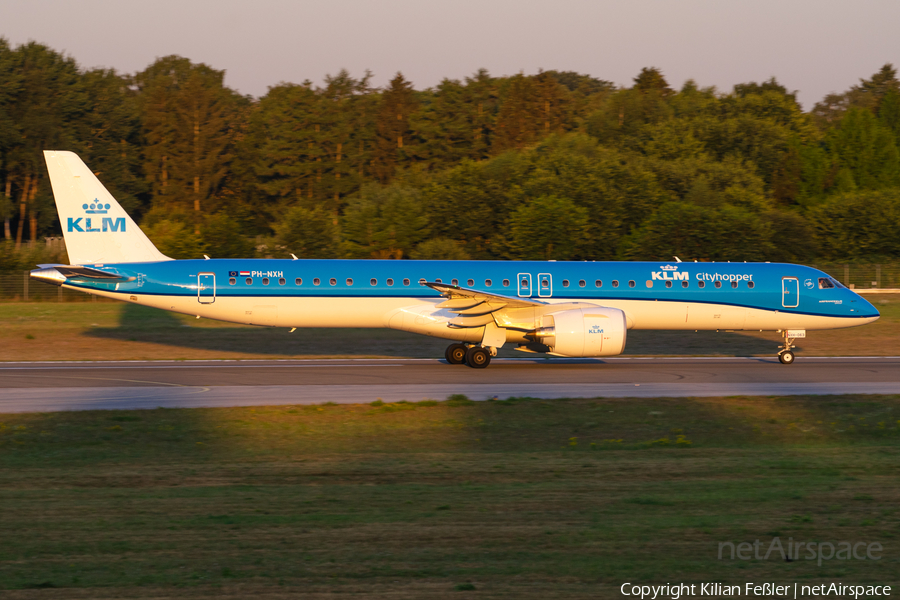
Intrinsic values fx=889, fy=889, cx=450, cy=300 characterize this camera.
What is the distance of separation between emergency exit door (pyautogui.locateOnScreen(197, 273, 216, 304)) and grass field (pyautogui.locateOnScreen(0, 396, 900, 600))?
765 cm

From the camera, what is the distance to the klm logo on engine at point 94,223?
23.1 metres

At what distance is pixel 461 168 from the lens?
5959 centimetres

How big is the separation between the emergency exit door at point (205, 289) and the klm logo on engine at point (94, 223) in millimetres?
2601

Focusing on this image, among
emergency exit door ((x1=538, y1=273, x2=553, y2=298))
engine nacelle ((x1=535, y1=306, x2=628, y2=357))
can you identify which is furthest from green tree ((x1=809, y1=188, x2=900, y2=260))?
engine nacelle ((x1=535, y1=306, x2=628, y2=357))

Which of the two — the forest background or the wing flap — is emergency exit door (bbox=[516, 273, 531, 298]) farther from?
the forest background

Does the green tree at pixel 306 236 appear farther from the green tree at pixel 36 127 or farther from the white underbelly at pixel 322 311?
the green tree at pixel 36 127

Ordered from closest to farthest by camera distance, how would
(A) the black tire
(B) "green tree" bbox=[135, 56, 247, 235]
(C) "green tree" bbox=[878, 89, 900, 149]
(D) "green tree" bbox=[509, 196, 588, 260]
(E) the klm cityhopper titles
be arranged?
(E) the klm cityhopper titles → (A) the black tire → (D) "green tree" bbox=[509, 196, 588, 260] → (C) "green tree" bbox=[878, 89, 900, 149] → (B) "green tree" bbox=[135, 56, 247, 235]

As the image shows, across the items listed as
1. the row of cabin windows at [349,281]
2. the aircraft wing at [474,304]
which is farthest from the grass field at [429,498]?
the row of cabin windows at [349,281]

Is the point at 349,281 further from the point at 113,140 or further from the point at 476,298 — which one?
the point at 113,140

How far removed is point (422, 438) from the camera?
13.5 m

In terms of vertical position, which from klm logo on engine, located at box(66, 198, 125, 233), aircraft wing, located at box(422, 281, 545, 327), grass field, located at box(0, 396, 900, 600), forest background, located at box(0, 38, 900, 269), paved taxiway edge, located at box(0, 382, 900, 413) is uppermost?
forest background, located at box(0, 38, 900, 269)

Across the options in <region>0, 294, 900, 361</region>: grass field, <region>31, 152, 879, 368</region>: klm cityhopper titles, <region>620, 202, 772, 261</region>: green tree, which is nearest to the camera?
<region>31, 152, 879, 368</region>: klm cityhopper titles

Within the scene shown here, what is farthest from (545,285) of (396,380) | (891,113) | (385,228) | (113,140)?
(113,140)

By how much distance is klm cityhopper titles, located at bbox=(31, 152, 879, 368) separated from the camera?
73.2ft
